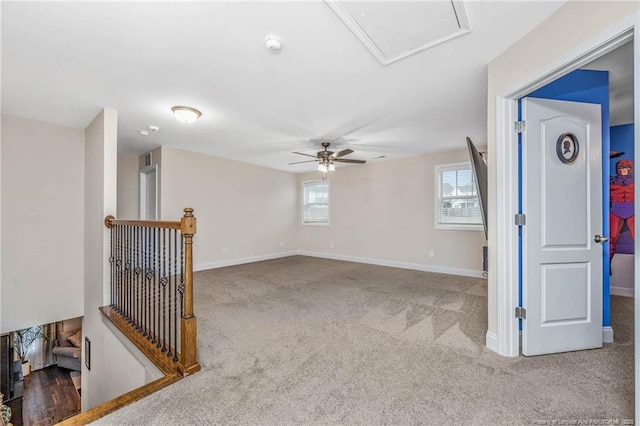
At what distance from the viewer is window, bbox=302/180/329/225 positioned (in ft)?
23.2

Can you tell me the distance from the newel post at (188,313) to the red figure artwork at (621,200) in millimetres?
5544

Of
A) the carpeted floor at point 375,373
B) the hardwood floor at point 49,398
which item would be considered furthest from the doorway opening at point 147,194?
the hardwood floor at point 49,398

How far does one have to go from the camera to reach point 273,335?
2.49 meters

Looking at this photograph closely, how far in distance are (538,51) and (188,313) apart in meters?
2.99

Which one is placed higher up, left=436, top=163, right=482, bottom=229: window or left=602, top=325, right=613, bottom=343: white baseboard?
left=436, top=163, right=482, bottom=229: window

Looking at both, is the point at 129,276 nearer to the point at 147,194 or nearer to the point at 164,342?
the point at 164,342

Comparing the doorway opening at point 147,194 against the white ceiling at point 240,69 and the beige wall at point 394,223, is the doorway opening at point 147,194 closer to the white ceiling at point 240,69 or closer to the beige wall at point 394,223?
the white ceiling at point 240,69

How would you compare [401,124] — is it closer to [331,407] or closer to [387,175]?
[387,175]

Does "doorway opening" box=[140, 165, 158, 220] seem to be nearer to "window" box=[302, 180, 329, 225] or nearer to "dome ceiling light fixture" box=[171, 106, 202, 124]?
"dome ceiling light fixture" box=[171, 106, 202, 124]

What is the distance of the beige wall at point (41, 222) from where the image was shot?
3295 mm

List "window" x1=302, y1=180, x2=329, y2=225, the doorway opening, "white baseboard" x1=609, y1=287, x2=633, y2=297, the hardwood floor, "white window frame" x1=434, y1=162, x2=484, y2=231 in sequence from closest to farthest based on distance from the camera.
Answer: "white baseboard" x1=609, y1=287, x2=633, y2=297, the hardwood floor, "white window frame" x1=434, y1=162, x2=484, y2=231, the doorway opening, "window" x1=302, y1=180, x2=329, y2=225

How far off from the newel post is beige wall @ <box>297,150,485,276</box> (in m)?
4.56

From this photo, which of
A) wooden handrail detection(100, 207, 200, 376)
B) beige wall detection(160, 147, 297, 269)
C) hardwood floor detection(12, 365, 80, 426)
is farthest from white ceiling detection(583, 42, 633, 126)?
hardwood floor detection(12, 365, 80, 426)

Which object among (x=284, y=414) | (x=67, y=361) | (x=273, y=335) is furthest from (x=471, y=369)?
(x=67, y=361)
